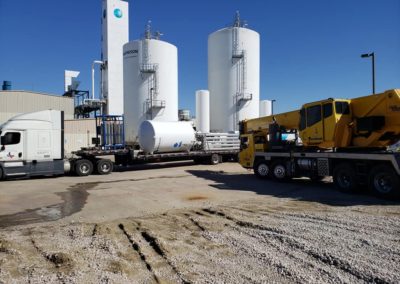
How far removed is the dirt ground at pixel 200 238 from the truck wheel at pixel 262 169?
153 inches

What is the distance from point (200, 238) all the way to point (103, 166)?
45.6ft

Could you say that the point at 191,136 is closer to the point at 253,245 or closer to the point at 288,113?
the point at 288,113

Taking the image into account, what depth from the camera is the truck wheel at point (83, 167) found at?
18.2 m

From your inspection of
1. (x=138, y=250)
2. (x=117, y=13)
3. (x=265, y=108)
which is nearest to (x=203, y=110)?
(x=265, y=108)

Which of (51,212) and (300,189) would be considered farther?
(300,189)

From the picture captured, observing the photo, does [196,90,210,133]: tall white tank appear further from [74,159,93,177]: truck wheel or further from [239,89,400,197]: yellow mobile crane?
[239,89,400,197]: yellow mobile crane

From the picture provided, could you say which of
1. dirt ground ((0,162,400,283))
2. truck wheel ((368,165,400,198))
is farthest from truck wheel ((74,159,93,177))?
truck wheel ((368,165,400,198))

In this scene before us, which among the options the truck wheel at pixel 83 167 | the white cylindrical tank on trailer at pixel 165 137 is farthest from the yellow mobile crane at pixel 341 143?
the truck wheel at pixel 83 167

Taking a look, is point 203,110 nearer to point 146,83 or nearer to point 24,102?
point 146,83

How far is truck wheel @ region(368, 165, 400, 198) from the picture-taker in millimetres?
9961

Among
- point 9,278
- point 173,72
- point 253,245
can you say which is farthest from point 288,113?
point 173,72

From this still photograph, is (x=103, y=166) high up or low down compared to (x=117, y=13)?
down

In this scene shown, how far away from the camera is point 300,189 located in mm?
12617

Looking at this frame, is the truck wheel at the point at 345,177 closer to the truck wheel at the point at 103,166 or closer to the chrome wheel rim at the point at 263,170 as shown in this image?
the chrome wheel rim at the point at 263,170
